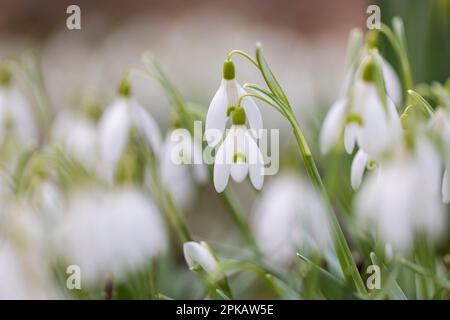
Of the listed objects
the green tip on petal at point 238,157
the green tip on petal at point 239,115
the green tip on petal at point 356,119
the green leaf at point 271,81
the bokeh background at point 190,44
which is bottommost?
the green tip on petal at point 238,157

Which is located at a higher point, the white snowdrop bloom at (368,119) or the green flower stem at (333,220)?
the white snowdrop bloom at (368,119)

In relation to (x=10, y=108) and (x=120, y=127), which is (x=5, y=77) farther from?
(x=120, y=127)

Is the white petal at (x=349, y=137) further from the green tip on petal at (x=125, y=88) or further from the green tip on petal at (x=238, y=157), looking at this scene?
the green tip on petal at (x=125, y=88)

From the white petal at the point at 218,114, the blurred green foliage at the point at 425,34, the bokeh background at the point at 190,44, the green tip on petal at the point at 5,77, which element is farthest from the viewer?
the bokeh background at the point at 190,44

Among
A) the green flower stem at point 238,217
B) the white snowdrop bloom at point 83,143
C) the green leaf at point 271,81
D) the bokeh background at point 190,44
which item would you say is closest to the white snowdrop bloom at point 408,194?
the green leaf at point 271,81

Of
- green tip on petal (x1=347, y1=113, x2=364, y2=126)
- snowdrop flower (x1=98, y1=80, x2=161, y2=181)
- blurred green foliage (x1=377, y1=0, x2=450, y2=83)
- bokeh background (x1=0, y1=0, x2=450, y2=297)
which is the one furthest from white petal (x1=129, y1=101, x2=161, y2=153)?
bokeh background (x1=0, y1=0, x2=450, y2=297)

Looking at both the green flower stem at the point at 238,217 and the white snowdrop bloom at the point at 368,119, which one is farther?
the green flower stem at the point at 238,217

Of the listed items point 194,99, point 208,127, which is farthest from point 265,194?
point 194,99

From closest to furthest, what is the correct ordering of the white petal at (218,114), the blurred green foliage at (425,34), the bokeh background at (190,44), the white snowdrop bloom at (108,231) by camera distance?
the white petal at (218,114) < the white snowdrop bloom at (108,231) < the blurred green foliage at (425,34) < the bokeh background at (190,44)

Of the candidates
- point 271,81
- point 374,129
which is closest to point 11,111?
point 271,81
